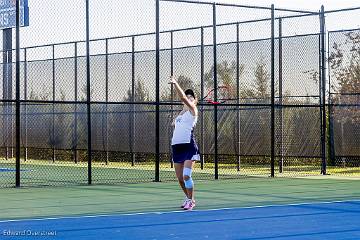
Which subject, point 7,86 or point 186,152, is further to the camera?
point 7,86

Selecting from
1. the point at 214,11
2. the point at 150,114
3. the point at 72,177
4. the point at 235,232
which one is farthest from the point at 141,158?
the point at 235,232

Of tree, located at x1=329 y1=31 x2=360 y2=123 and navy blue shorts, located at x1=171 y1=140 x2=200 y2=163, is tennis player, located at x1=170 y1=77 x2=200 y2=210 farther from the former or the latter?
tree, located at x1=329 y1=31 x2=360 y2=123

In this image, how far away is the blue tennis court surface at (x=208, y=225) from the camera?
8805 millimetres

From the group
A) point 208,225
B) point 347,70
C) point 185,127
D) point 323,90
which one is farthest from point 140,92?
point 208,225

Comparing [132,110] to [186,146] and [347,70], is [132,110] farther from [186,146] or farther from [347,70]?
[186,146]

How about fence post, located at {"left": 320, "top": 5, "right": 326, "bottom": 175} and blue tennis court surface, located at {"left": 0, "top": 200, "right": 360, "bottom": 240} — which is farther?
fence post, located at {"left": 320, "top": 5, "right": 326, "bottom": 175}

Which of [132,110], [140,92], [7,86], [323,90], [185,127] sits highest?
[7,86]

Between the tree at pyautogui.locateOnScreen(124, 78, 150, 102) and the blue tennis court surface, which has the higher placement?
the tree at pyautogui.locateOnScreen(124, 78, 150, 102)

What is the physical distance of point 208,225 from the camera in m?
9.70

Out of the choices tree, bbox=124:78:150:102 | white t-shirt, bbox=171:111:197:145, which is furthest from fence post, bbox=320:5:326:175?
white t-shirt, bbox=171:111:197:145

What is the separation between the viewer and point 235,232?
905cm

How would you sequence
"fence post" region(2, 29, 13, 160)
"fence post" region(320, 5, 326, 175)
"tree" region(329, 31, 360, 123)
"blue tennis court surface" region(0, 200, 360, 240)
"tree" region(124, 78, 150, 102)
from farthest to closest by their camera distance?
"fence post" region(2, 29, 13, 160)
"tree" region(124, 78, 150, 102)
"tree" region(329, 31, 360, 123)
"fence post" region(320, 5, 326, 175)
"blue tennis court surface" region(0, 200, 360, 240)

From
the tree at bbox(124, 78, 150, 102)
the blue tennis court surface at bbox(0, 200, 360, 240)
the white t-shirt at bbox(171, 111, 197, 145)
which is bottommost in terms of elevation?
the blue tennis court surface at bbox(0, 200, 360, 240)

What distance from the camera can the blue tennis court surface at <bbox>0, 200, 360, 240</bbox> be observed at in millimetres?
8805
